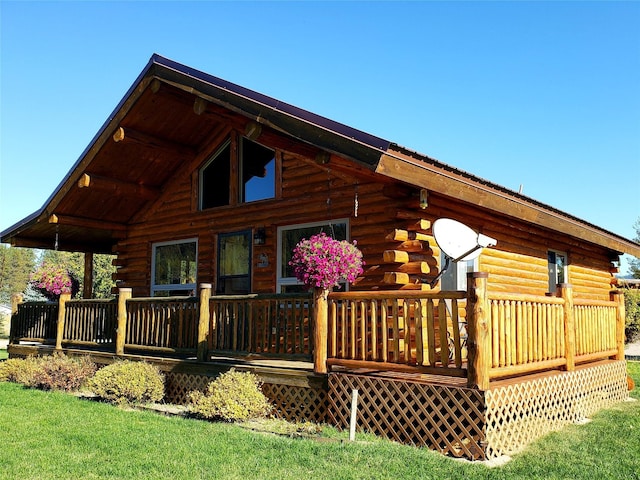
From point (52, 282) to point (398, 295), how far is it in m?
8.17

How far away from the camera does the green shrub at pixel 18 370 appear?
33.8 feet

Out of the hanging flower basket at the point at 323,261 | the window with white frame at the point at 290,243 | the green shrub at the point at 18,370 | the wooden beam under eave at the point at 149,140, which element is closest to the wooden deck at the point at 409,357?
the hanging flower basket at the point at 323,261

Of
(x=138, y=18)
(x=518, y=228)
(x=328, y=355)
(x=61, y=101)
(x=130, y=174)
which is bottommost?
(x=328, y=355)

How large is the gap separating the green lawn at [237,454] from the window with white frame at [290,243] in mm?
3304

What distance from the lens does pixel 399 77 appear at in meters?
16.5

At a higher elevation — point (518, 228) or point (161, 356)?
point (518, 228)

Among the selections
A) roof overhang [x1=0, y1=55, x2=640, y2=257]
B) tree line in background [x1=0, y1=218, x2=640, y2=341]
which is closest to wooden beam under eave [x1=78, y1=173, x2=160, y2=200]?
roof overhang [x1=0, y1=55, x2=640, y2=257]

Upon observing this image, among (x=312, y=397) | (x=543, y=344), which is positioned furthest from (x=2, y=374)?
(x=543, y=344)

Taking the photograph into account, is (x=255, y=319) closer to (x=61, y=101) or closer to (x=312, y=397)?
(x=312, y=397)

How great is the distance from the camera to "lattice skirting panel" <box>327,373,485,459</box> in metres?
5.80

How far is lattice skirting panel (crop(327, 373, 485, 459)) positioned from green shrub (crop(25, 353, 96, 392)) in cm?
506

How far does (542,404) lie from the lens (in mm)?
7004

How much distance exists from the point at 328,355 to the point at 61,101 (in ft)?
36.0

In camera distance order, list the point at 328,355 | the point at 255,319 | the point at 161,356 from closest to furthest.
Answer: the point at 328,355 → the point at 255,319 → the point at 161,356
